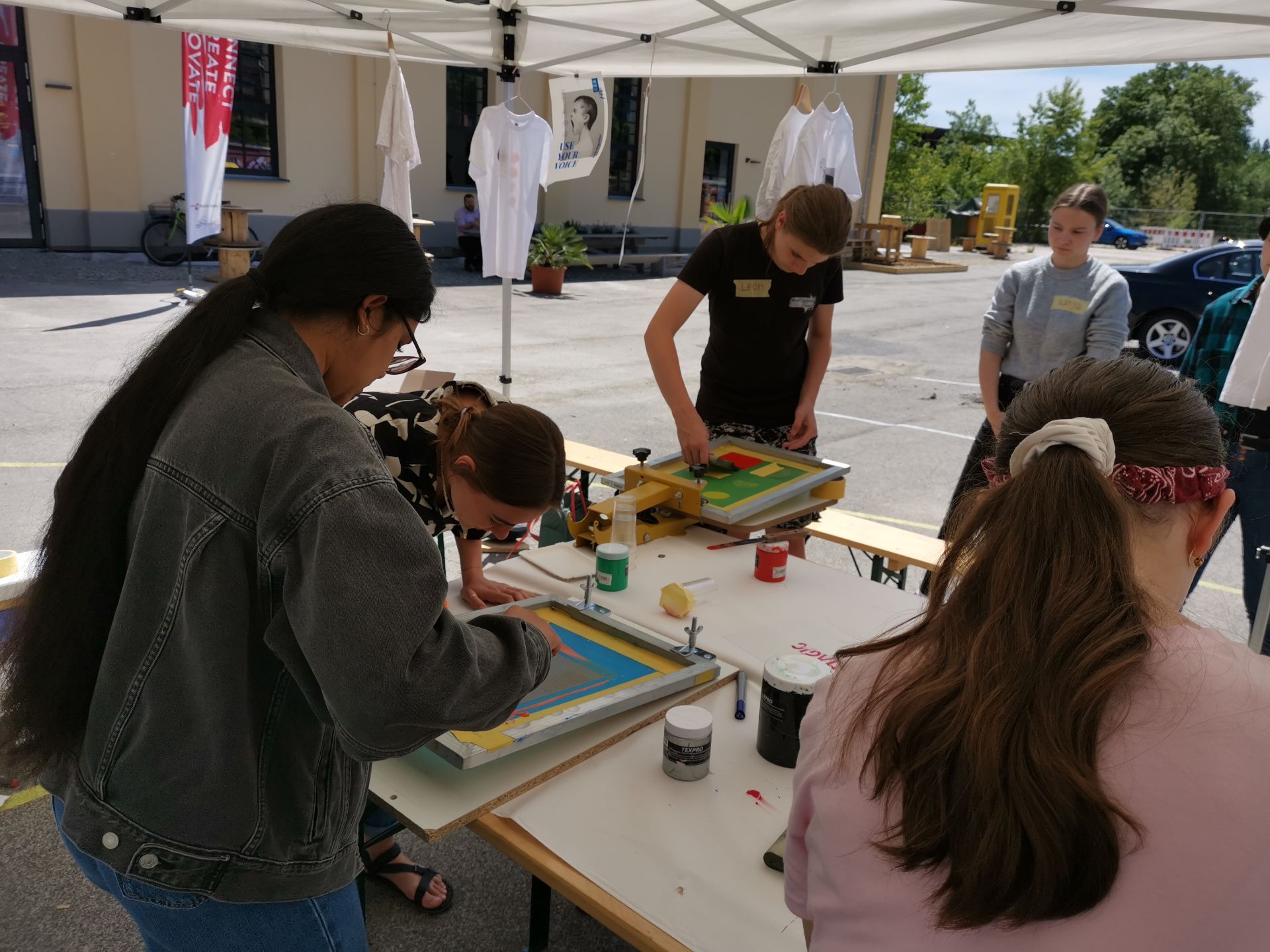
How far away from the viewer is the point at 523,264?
488cm

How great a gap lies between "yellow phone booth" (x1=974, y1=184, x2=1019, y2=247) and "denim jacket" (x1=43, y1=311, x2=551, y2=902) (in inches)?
1017

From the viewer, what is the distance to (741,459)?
9.62ft

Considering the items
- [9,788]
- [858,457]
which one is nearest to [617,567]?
[9,788]

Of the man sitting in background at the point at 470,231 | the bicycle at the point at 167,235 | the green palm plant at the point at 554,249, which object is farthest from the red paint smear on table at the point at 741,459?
the man sitting in background at the point at 470,231

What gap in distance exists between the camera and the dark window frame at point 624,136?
53.2ft

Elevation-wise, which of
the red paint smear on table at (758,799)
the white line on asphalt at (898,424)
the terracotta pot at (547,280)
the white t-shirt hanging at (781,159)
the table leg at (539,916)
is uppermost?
the white t-shirt hanging at (781,159)

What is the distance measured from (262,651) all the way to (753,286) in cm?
218

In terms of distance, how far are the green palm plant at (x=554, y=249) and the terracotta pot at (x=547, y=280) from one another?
9cm

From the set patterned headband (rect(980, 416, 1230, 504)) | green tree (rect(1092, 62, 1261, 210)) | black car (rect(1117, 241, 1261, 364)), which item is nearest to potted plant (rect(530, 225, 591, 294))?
black car (rect(1117, 241, 1261, 364))

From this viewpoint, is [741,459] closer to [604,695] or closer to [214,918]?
[604,695]

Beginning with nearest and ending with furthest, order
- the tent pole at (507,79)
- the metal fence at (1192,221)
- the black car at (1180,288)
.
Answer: the tent pole at (507,79), the black car at (1180,288), the metal fence at (1192,221)

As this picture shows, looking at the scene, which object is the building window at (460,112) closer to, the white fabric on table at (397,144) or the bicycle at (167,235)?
the bicycle at (167,235)

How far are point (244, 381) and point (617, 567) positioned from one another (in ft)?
4.55

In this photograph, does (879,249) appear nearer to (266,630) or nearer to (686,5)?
(686,5)
